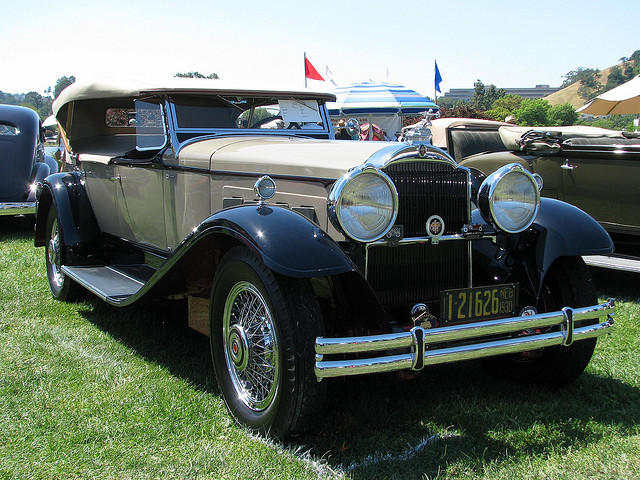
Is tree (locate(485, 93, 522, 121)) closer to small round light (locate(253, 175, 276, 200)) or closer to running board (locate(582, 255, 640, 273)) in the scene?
running board (locate(582, 255, 640, 273))

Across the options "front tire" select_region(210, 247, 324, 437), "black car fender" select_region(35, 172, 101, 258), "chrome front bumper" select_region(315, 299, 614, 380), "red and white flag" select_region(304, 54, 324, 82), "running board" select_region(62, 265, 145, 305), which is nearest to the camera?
"chrome front bumper" select_region(315, 299, 614, 380)

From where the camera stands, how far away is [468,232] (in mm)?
2863

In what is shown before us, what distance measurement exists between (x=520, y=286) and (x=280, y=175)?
1.39m

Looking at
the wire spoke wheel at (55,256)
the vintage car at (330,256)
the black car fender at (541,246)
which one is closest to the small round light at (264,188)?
the vintage car at (330,256)

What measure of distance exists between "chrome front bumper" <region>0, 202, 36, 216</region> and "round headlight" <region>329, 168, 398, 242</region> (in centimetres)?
695

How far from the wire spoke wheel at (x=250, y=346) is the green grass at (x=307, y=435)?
0.19 metres

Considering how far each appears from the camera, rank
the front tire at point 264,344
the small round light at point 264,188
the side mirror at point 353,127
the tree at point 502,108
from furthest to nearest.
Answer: the tree at point 502,108 < the side mirror at point 353,127 < the small round light at point 264,188 < the front tire at point 264,344

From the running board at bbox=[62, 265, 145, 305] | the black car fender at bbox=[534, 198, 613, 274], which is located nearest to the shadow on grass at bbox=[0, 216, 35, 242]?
the running board at bbox=[62, 265, 145, 305]

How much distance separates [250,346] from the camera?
261 cm

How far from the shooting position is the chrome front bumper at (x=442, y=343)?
2.19 metres

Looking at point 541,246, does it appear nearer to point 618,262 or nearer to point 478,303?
point 478,303

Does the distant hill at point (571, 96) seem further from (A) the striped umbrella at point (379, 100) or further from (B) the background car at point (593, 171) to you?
(B) the background car at point (593, 171)

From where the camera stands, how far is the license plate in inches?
101

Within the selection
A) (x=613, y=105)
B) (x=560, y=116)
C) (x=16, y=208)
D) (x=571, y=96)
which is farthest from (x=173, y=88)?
(x=571, y=96)
